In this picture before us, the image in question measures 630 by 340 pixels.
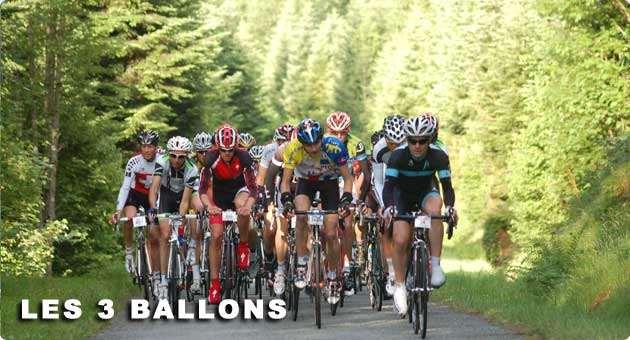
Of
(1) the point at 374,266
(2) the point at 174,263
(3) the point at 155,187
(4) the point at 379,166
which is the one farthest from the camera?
(4) the point at 379,166

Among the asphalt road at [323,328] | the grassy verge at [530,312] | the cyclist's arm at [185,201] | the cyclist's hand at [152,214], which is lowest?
the asphalt road at [323,328]

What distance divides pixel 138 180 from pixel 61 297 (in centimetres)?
212

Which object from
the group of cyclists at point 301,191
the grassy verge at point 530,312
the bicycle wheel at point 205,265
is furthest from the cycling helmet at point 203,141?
the grassy verge at point 530,312

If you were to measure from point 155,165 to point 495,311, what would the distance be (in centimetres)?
501

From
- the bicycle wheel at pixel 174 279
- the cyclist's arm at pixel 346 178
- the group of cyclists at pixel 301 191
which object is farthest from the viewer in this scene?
the bicycle wheel at pixel 174 279

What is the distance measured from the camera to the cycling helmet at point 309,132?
47.0ft

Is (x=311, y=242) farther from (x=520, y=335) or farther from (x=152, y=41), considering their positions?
(x=152, y=41)

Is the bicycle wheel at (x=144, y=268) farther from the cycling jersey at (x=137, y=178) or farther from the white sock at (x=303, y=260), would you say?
the white sock at (x=303, y=260)

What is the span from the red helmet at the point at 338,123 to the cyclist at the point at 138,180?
2663 mm

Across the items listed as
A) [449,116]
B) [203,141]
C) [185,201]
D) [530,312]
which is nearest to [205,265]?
[185,201]

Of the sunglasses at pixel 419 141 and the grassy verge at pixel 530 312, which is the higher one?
the sunglasses at pixel 419 141

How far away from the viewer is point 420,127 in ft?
42.0

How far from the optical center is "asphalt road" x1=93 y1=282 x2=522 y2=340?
13.2 metres

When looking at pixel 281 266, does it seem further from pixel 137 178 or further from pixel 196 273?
pixel 137 178
